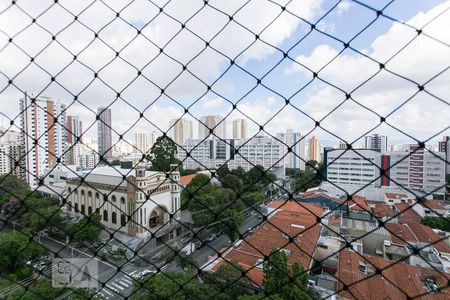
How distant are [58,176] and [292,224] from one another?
841 centimetres

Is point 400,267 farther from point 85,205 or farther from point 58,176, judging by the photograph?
point 58,176

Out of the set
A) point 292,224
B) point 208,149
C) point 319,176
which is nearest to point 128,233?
point 292,224

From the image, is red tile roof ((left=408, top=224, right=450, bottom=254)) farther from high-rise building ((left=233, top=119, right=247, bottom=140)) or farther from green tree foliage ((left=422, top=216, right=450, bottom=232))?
high-rise building ((left=233, top=119, right=247, bottom=140))

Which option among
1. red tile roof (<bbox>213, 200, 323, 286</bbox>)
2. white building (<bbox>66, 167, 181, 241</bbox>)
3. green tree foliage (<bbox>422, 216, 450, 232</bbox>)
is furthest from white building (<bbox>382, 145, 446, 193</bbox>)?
white building (<bbox>66, 167, 181, 241</bbox>)

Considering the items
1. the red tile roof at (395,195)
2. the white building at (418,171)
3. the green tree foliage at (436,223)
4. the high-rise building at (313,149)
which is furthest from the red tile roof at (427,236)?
the high-rise building at (313,149)

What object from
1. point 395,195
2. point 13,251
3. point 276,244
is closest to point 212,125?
point 276,244

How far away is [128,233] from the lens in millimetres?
5977

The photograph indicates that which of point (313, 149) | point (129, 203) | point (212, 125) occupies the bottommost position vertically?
point (129, 203)

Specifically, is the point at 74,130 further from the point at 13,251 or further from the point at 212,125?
the point at 212,125

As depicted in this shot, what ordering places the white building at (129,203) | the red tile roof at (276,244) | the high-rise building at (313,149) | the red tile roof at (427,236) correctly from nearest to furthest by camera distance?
the red tile roof at (276,244), the red tile roof at (427,236), the white building at (129,203), the high-rise building at (313,149)

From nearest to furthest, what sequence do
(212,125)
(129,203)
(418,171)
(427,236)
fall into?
(427,236) < (129,203) < (212,125) < (418,171)

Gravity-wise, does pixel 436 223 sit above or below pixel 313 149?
below

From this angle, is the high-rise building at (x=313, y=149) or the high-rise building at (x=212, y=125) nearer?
the high-rise building at (x=212, y=125)

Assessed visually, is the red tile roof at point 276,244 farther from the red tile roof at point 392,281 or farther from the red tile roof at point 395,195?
the red tile roof at point 395,195
